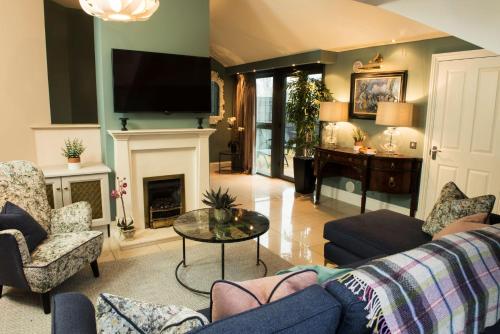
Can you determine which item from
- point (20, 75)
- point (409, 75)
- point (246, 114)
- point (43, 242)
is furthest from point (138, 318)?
point (246, 114)

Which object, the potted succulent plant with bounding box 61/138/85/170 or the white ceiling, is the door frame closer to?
the white ceiling

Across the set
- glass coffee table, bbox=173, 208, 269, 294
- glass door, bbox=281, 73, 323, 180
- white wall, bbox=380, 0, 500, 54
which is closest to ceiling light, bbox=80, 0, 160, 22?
white wall, bbox=380, 0, 500, 54

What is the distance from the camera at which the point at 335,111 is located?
527 cm

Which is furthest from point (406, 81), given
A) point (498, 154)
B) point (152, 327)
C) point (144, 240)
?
point (152, 327)

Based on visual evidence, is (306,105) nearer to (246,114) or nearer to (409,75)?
(409,75)

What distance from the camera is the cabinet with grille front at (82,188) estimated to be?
11.7 ft

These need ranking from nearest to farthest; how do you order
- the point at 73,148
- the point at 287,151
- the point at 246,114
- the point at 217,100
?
the point at 73,148, the point at 287,151, the point at 246,114, the point at 217,100

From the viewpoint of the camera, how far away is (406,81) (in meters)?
4.60

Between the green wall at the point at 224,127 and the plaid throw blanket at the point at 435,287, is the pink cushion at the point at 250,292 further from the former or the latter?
the green wall at the point at 224,127

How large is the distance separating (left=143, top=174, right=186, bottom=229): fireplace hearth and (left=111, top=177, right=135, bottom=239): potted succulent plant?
28cm

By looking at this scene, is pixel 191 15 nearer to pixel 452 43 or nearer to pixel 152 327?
pixel 452 43

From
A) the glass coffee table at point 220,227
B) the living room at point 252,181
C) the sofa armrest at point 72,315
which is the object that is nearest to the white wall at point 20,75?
the living room at point 252,181

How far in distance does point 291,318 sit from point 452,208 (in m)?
2.04

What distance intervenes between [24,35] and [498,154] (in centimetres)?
531
